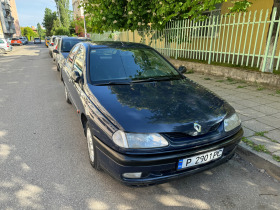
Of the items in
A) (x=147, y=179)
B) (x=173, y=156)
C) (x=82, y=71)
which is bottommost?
(x=147, y=179)

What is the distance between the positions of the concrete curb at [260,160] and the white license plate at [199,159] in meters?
0.84

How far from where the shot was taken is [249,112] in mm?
4082

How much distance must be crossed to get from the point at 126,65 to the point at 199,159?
1816 millimetres

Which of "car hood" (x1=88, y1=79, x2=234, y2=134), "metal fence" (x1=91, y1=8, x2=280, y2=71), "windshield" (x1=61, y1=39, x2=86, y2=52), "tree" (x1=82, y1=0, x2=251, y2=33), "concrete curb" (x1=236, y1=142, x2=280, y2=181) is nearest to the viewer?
"car hood" (x1=88, y1=79, x2=234, y2=134)

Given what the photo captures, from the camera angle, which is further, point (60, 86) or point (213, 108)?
point (60, 86)

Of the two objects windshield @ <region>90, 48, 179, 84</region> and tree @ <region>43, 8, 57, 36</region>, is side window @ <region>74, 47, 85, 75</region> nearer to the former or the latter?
windshield @ <region>90, 48, 179, 84</region>

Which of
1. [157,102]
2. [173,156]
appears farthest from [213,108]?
[173,156]

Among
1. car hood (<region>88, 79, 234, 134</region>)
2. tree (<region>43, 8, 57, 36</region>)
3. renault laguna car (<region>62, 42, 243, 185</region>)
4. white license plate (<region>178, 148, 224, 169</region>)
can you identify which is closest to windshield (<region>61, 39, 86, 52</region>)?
renault laguna car (<region>62, 42, 243, 185</region>)

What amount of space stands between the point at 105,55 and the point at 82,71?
0.48 metres

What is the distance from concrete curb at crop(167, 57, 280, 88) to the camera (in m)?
5.47

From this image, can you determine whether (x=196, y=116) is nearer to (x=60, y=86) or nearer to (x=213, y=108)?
(x=213, y=108)

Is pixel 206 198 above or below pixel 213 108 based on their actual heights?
below

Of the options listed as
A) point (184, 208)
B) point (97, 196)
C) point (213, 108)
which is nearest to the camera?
point (184, 208)

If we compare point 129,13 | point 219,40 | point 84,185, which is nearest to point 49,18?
point 129,13
